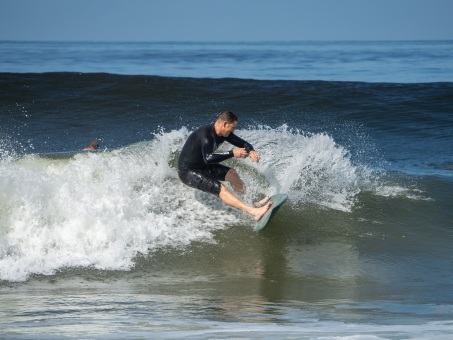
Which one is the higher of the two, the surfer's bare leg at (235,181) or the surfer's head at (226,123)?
the surfer's head at (226,123)

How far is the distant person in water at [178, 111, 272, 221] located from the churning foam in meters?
0.61

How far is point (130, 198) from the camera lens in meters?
8.63

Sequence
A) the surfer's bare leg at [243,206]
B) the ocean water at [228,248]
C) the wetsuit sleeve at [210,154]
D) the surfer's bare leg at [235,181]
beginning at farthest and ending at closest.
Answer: the surfer's bare leg at [235,181] < the wetsuit sleeve at [210,154] < the surfer's bare leg at [243,206] < the ocean water at [228,248]

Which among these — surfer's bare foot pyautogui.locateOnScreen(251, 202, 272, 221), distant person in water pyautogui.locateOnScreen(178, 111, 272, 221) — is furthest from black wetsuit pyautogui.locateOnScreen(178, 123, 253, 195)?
surfer's bare foot pyautogui.locateOnScreen(251, 202, 272, 221)

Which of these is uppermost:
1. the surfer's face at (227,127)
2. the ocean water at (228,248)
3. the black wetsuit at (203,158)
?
the surfer's face at (227,127)

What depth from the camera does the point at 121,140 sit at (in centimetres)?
1605

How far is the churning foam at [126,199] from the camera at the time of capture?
7.80 m

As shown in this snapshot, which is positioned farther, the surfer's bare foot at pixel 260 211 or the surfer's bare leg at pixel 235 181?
the surfer's bare leg at pixel 235 181

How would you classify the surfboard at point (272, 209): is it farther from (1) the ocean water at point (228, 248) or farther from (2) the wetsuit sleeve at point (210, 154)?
(2) the wetsuit sleeve at point (210, 154)

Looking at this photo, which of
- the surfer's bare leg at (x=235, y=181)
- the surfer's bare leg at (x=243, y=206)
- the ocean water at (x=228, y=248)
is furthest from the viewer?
the surfer's bare leg at (x=235, y=181)

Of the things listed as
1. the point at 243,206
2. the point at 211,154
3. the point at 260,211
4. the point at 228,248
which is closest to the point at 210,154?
the point at 211,154

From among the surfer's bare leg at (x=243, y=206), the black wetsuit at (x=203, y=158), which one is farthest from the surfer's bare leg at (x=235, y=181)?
the surfer's bare leg at (x=243, y=206)

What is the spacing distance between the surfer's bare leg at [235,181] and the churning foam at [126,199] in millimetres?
239

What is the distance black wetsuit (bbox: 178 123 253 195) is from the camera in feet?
26.9
